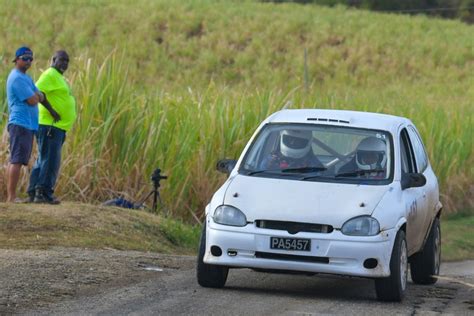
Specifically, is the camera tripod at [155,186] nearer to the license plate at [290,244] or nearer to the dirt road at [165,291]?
the dirt road at [165,291]

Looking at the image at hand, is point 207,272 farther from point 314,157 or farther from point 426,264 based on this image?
point 426,264

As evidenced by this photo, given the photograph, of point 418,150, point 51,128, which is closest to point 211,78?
point 51,128

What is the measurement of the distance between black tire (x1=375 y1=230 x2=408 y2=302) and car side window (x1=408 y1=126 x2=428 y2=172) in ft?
6.38

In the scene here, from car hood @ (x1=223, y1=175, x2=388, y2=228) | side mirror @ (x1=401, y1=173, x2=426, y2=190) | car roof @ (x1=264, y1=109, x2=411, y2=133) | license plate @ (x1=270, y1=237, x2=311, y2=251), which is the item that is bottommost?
license plate @ (x1=270, y1=237, x2=311, y2=251)

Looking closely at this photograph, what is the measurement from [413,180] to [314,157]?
88cm

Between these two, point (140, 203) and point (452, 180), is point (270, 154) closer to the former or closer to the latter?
point (140, 203)

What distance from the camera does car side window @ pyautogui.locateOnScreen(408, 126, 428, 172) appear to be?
13.2 meters

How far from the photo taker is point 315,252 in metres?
11.0

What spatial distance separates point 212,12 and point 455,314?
6353 centimetres

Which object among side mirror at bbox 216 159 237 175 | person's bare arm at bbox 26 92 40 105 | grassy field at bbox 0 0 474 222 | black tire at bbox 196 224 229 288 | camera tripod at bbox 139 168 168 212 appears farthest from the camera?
grassy field at bbox 0 0 474 222

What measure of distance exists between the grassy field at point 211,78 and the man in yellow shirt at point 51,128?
1708 mm

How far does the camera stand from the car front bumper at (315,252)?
11000 mm

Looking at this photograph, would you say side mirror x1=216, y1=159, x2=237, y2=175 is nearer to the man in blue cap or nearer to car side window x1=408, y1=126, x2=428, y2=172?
car side window x1=408, y1=126, x2=428, y2=172

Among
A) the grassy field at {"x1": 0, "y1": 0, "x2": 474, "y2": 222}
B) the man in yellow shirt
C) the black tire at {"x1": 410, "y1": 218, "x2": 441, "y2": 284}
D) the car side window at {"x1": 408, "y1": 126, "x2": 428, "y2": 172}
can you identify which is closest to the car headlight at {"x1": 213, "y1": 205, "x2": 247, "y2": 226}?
the car side window at {"x1": 408, "y1": 126, "x2": 428, "y2": 172}
